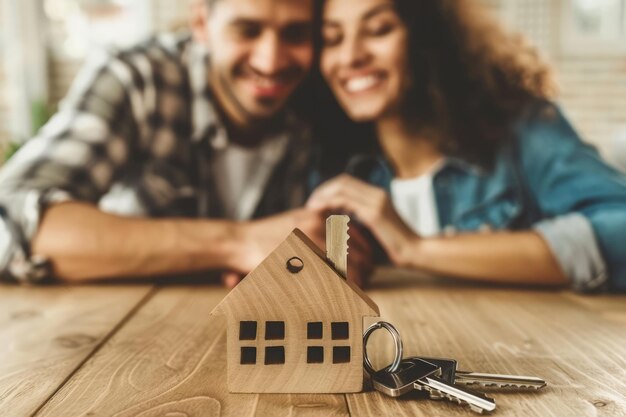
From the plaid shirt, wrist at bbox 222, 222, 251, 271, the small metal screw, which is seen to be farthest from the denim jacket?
the small metal screw

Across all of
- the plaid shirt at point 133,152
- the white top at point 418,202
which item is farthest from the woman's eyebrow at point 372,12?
the white top at point 418,202

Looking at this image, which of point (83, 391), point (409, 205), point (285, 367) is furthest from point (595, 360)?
point (409, 205)

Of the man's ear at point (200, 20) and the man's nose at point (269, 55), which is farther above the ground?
the man's ear at point (200, 20)

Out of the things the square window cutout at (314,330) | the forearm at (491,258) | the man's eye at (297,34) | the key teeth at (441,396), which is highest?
the man's eye at (297,34)

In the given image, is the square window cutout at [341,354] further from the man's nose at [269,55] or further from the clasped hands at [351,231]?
the man's nose at [269,55]

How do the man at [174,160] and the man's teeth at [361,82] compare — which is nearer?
the man at [174,160]

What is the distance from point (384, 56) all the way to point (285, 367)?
1166 mm

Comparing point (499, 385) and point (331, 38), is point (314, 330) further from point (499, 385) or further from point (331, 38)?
point (331, 38)

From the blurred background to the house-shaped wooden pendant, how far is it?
5189 mm

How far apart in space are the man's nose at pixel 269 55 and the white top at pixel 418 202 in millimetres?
449

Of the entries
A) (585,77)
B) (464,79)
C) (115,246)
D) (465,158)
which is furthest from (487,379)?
(585,77)

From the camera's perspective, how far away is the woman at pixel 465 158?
49.3 inches

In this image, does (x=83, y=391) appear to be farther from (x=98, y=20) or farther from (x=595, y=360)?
(x=98, y=20)

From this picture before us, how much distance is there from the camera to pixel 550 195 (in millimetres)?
1484
